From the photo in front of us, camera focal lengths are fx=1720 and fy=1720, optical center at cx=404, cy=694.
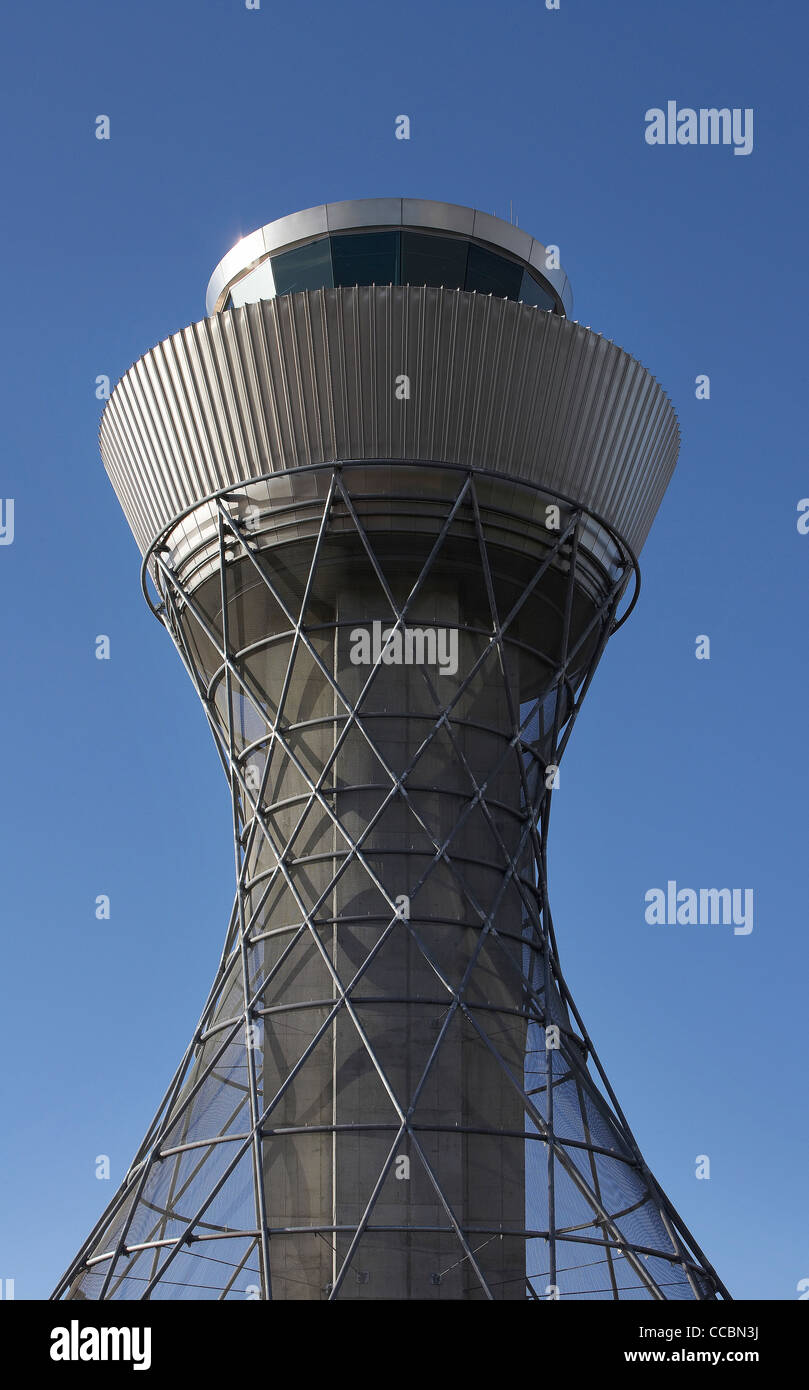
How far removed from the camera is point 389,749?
37188 mm

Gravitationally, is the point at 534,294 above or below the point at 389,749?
Result: above

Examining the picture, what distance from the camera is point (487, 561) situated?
37.1 meters

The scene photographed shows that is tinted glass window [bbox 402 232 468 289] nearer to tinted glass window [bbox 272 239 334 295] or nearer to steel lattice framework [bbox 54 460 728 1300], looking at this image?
tinted glass window [bbox 272 239 334 295]

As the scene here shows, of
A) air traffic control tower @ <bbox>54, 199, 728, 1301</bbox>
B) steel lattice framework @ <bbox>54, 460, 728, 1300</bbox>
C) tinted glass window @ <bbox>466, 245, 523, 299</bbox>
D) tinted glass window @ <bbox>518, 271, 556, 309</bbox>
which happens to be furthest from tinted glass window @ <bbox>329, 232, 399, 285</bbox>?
steel lattice framework @ <bbox>54, 460, 728, 1300</bbox>

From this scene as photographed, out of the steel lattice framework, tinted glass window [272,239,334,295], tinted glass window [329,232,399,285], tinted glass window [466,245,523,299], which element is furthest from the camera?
tinted glass window [466,245,523,299]

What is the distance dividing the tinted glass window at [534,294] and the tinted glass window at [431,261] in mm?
1927

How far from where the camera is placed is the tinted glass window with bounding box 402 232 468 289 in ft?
130

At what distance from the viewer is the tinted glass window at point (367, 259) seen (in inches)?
1560

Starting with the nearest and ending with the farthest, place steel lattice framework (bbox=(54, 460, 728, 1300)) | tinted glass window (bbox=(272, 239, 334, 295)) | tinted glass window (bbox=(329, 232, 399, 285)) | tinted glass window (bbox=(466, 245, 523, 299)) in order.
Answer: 1. steel lattice framework (bbox=(54, 460, 728, 1300))
2. tinted glass window (bbox=(329, 232, 399, 285))
3. tinted glass window (bbox=(272, 239, 334, 295))
4. tinted glass window (bbox=(466, 245, 523, 299))

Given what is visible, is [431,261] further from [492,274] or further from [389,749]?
[389,749]

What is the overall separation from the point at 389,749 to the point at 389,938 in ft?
13.4

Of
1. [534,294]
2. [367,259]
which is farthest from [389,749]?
[534,294]

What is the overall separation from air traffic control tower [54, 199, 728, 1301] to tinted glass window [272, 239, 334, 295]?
0.08m
